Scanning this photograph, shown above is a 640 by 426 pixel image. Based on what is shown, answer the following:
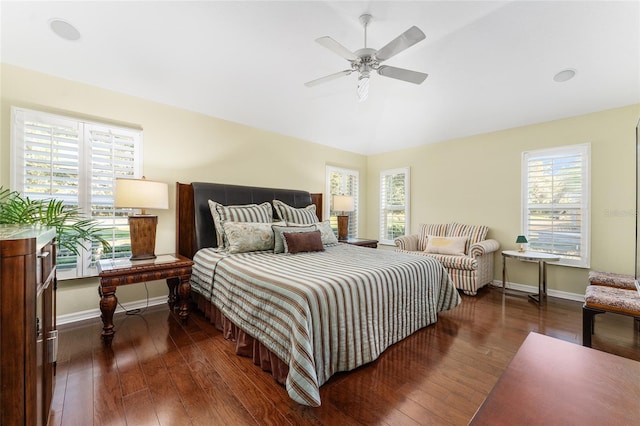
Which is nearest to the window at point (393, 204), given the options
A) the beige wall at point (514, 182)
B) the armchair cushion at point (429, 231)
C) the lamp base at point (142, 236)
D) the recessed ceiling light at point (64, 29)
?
the beige wall at point (514, 182)

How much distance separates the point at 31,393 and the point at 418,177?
5295 mm

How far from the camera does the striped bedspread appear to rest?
1590 millimetres

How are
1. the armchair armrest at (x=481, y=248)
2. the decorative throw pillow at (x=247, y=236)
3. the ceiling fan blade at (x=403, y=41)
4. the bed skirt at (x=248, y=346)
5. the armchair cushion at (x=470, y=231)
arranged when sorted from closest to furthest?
1. the bed skirt at (x=248, y=346)
2. the ceiling fan blade at (x=403, y=41)
3. the decorative throw pillow at (x=247, y=236)
4. the armchair armrest at (x=481, y=248)
5. the armchair cushion at (x=470, y=231)

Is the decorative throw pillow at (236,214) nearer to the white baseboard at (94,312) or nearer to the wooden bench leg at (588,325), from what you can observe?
the white baseboard at (94,312)

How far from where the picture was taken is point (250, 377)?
182cm

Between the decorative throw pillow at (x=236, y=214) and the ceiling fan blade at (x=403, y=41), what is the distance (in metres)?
2.20

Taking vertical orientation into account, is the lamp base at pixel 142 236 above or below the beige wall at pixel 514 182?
below

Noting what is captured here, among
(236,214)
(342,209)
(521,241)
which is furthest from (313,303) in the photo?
(521,241)

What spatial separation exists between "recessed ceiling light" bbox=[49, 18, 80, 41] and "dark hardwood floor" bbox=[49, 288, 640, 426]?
8.74ft

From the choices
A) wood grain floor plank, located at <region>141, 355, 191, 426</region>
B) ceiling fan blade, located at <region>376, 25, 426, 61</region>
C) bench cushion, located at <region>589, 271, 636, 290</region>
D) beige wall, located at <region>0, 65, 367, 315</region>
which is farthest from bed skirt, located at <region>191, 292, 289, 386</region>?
bench cushion, located at <region>589, 271, 636, 290</region>

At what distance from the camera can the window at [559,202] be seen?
3.46 m

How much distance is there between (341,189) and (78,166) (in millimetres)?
4032

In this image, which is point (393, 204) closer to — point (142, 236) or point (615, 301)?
point (615, 301)

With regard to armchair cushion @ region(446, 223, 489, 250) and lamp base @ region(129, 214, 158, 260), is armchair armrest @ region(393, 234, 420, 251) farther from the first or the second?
lamp base @ region(129, 214, 158, 260)
